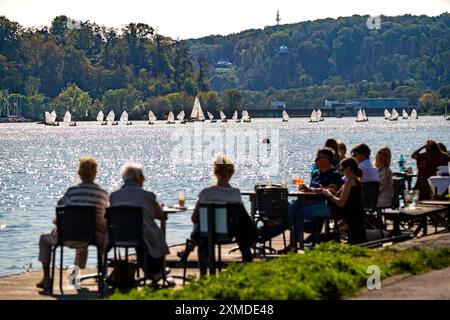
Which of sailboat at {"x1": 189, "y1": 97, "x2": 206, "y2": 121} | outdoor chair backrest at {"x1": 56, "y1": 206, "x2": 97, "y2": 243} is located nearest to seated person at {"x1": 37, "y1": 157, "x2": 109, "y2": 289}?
outdoor chair backrest at {"x1": 56, "y1": 206, "x2": 97, "y2": 243}

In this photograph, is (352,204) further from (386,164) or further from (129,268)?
(129,268)

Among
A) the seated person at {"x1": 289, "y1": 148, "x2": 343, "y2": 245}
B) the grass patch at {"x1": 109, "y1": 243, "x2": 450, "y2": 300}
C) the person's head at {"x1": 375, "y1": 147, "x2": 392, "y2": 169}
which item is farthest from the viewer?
the person's head at {"x1": 375, "y1": 147, "x2": 392, "y2": 169}

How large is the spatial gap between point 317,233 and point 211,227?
8.84 ft

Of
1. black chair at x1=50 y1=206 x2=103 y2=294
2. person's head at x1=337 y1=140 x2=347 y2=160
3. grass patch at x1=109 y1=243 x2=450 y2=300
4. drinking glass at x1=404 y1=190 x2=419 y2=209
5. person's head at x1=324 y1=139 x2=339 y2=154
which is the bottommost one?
grass patch at x1=109 y1=243 x2=450 y2=300

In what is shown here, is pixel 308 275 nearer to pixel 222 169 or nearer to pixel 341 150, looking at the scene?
pixel 222 169

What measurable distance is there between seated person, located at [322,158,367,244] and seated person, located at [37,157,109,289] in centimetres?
288

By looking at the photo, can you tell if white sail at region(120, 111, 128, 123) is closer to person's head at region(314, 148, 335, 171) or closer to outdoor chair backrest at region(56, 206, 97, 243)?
person's head at region(314, 148, 335, 171)

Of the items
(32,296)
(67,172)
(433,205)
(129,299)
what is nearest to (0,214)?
(433,205)

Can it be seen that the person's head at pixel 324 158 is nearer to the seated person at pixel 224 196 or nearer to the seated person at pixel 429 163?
the seated person at pixel 224 196

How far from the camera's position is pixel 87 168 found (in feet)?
37.7

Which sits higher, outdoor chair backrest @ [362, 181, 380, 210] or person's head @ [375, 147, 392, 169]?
person's head @ [375, 147, 392, 169]

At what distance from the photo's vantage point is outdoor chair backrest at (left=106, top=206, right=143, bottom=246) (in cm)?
1100

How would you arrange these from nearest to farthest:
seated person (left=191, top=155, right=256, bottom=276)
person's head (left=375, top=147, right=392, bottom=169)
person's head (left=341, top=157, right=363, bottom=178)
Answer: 1. seated person (left=191, top=155, right=256, bottom=276)
2. person's head (left=341, top=157, right=363, bottom=178)
3. person's head (left=375, top=147, right=392, bottom=169)

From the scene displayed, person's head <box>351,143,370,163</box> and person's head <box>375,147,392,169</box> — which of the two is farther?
person's head <box>375,147,392,169</box>
